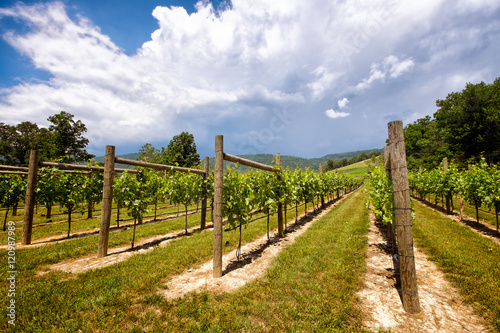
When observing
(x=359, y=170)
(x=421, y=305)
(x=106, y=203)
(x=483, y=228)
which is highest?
(x=359, y=170)

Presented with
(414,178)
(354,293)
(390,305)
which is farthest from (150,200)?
(414,178)

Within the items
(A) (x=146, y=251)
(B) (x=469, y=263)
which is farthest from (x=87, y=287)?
(B) (x=469, y=263)

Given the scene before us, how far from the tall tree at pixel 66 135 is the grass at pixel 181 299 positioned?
38.1m

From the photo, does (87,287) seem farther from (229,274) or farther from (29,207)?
(29,207)

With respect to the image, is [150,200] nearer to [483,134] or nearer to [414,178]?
[414,178]

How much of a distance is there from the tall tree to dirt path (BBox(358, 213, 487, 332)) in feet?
139

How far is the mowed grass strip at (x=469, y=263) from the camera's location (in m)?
3.21

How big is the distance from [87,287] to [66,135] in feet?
142

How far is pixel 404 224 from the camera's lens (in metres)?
3.16

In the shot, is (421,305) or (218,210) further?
(218,210)

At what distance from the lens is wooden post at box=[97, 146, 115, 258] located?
224 inches

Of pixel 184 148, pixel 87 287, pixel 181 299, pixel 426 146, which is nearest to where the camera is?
pixel 181 299

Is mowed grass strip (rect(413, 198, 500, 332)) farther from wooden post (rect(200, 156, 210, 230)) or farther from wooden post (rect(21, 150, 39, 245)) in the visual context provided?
wooden post (rect(21, 150, 39, 245))

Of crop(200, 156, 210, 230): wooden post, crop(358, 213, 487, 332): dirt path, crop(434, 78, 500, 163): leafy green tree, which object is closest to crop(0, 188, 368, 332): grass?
crop(358, 213, 487, 332): dirt path
